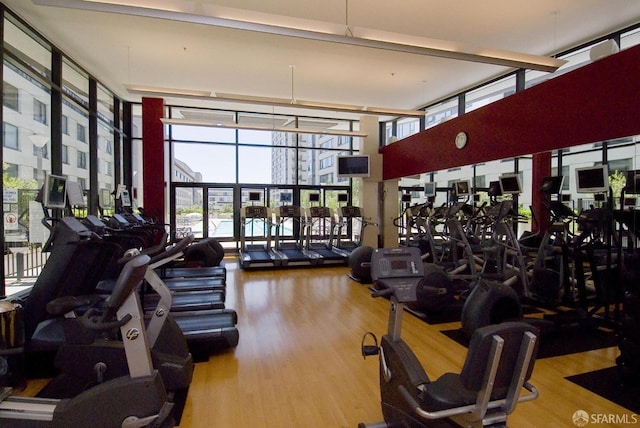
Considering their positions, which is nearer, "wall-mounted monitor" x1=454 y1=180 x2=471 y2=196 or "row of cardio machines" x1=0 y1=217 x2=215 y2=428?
"row of cardio machines" x1=0 y1=217 x2=215 y2=428

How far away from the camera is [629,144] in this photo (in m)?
4.45

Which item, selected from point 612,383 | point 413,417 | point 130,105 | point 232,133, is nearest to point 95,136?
point 130,105

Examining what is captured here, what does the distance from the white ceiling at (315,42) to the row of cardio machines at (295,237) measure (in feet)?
9.75

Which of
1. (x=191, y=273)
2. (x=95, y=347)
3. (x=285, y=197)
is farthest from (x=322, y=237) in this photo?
(x=95, y=347)

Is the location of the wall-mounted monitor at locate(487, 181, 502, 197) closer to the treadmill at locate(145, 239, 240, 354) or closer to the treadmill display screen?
the treadmill display screen

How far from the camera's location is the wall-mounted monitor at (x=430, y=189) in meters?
8.05

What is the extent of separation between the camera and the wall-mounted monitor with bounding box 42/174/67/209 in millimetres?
3736

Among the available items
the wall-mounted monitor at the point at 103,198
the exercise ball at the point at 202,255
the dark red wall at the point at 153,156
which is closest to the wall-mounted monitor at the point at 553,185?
the exercise ball at the point at 202,255

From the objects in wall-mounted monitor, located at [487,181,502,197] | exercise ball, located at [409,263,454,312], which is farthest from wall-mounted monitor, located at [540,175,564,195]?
exercise ball, located at [409,263,454,312]

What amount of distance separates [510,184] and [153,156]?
7.48 meters

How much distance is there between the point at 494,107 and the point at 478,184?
187cm

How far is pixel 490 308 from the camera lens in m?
3.48

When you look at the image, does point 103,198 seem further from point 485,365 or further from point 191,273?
point 485,365

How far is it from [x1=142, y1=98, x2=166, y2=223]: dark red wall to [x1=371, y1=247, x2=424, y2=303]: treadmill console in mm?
7041
